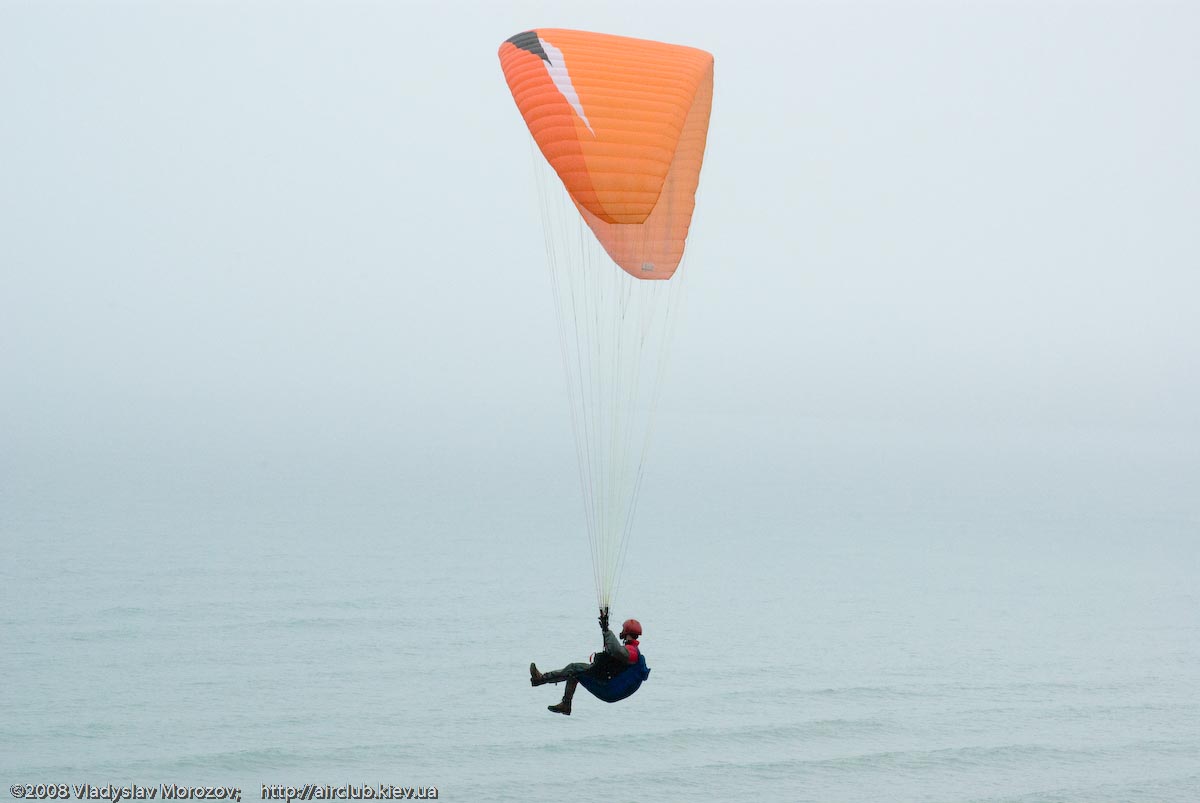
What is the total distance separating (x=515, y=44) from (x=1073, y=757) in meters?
41.5

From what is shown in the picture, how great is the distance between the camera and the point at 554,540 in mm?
97875

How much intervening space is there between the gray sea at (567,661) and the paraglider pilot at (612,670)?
86.2 ft

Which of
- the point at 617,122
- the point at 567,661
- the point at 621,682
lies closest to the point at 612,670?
the point at 621,682

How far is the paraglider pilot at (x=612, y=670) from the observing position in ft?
43.1

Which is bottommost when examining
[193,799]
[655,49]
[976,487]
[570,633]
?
[976,487]

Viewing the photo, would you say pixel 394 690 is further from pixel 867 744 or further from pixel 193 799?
pixel 867 744

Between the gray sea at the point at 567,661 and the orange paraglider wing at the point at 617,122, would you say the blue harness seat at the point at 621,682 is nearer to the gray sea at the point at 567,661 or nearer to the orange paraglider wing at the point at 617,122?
the orange paraglider wing at the point at 617,122

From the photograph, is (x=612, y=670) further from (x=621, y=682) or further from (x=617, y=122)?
(x=617, y=122)

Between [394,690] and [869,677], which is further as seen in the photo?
[869,677]

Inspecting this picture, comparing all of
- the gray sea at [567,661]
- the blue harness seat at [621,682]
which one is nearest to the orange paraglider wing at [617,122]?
the blue harness seat at [621,682]

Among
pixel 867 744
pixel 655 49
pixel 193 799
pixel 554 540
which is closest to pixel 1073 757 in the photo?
pixel 867 744

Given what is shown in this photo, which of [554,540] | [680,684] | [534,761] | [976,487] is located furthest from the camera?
[976,487]

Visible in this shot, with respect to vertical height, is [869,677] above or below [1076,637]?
above

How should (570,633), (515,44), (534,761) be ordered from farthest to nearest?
(570,633)
(534,761)
(515,44)
